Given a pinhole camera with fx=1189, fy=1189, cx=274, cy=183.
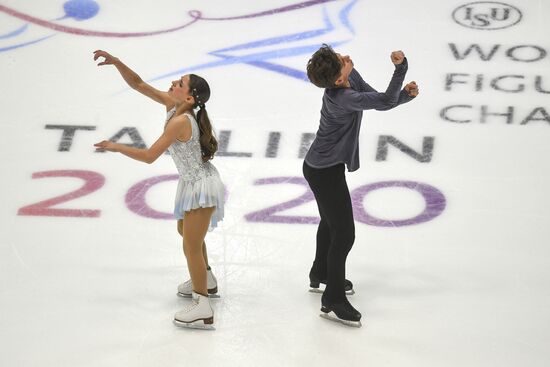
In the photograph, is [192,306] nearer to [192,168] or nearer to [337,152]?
[192,168]

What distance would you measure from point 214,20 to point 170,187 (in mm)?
2255

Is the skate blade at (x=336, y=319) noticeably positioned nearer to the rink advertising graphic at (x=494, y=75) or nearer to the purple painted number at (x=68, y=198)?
the purple painted number at (x=68, y=198)

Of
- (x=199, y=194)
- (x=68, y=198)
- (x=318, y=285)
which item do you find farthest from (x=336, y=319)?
(x=68, y=198)

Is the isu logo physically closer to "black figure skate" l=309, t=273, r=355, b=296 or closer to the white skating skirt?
"black figure skate" l=309, t=273, r=355, b=296

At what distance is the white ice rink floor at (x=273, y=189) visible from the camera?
584 cm

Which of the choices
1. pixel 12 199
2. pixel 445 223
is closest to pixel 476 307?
pixel 445 223

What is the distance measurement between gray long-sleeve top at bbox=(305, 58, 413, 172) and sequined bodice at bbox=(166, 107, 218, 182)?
1.71ft

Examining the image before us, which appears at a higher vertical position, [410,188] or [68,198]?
[410,188]

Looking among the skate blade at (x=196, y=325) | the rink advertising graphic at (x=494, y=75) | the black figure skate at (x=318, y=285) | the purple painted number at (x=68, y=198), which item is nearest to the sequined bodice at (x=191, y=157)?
the skate blade at (x=196, y=325)

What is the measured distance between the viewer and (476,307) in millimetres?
5984

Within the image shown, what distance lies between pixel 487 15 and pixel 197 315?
407 cm

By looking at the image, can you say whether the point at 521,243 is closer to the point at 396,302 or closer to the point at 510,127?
the point at 396,302

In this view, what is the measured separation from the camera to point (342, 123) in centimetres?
562

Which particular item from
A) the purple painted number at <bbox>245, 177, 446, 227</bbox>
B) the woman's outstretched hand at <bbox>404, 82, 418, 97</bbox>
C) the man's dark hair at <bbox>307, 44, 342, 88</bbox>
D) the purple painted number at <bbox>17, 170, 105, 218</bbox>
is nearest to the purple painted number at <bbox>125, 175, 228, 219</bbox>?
the purple painted number at <bbox>17, 170, 105, 218</bbox>
